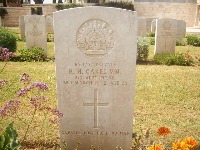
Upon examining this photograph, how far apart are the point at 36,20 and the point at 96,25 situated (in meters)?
8.37

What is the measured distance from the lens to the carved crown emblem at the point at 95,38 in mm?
3279

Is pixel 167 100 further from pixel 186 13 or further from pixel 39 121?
pixel 186 13

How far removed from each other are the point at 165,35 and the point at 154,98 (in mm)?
5485

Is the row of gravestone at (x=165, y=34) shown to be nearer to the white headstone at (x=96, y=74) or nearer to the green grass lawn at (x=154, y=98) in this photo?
the green grass lawn at (x=154, y=98)

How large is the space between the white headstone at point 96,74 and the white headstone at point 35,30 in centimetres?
809

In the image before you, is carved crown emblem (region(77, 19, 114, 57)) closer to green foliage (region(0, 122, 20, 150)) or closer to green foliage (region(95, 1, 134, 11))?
green foliage (region(0, 122, 20, 150))

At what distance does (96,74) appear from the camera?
3.44 meters

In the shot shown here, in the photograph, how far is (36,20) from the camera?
36.3 feet

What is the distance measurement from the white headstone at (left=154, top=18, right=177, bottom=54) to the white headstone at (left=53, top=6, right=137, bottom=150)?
7883 mm

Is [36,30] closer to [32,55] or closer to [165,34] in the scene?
[32,55]

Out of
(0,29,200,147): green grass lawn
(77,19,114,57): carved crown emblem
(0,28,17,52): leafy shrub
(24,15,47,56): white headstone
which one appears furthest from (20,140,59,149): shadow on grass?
(0,28,17,52): leafy shrub

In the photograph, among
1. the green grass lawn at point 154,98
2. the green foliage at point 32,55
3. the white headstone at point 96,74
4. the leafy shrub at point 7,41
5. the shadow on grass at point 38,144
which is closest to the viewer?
the white headstone at point 96,74

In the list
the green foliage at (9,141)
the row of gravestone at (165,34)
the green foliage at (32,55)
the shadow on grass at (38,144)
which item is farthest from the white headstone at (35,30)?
the green foliage at (9,141)

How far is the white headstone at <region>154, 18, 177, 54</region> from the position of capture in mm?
10789
